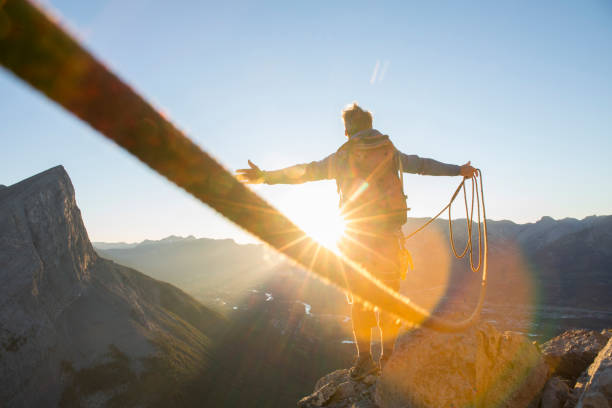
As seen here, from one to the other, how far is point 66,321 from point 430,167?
139ft

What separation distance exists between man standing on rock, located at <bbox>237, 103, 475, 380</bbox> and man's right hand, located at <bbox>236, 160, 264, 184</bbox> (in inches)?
37.9

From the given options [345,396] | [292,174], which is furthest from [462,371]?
[292,174]

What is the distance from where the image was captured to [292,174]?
12.5ft

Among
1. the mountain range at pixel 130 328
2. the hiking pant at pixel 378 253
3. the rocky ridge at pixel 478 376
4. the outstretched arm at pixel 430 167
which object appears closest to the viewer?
the rocky ridge at pixel 478 376

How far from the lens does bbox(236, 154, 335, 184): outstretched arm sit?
3.35 m

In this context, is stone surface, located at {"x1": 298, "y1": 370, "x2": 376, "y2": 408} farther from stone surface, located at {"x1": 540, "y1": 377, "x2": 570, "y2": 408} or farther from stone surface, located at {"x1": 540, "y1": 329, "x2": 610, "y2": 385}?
stone surface, located at {"x1": 540, "y1": 329, "x2": 610, "y2": 385}

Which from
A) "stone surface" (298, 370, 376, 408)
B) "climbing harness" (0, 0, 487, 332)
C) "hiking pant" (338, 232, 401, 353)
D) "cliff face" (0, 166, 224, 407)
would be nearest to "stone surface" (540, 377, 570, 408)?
"hiking pant" (338, 232, 401, 353)

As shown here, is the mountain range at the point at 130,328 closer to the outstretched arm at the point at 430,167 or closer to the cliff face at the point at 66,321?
the cliff face at the point at 66,321

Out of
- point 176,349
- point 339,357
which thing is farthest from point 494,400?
point 339,357

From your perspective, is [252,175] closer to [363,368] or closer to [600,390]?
[363,368]

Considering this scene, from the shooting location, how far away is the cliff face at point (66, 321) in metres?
27.4

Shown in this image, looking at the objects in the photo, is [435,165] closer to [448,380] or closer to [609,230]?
[448,380]

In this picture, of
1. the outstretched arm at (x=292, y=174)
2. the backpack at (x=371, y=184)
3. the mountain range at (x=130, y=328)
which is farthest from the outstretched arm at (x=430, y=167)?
the mountain range at (x=130, y=328)

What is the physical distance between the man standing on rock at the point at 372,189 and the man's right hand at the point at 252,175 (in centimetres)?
96
